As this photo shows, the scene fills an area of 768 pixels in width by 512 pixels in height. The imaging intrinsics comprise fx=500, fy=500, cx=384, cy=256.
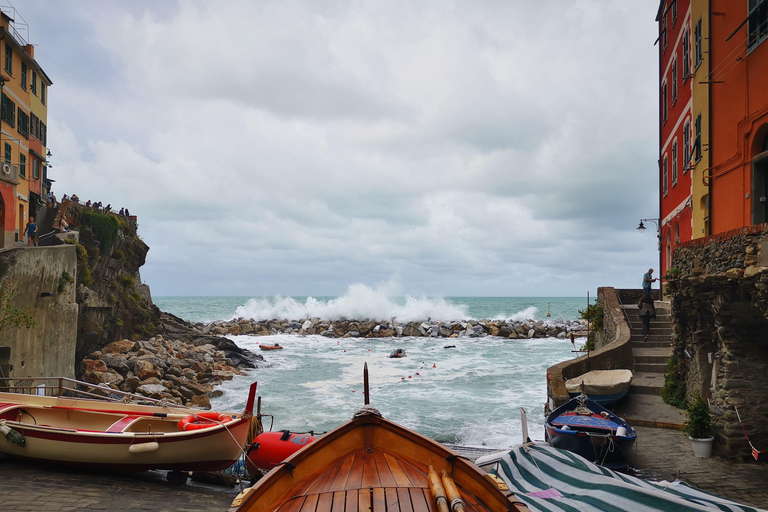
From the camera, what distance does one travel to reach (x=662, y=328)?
15539 millimetres

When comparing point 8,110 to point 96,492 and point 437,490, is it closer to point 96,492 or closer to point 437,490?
point 96,492

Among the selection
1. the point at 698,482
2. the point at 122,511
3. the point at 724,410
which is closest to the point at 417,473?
the point at 122,511

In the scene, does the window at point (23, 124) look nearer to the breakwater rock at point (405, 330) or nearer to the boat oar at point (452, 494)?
the breakwater rock at point (405, 330)

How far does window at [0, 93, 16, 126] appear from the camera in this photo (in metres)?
19.8

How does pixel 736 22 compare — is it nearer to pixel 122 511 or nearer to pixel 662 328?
pixel 662 328

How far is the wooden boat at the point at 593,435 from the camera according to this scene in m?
7.80

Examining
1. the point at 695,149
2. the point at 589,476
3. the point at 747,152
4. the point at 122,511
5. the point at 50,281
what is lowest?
the point at 122,511

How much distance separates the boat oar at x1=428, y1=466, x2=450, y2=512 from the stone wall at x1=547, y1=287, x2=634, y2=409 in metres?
6.68

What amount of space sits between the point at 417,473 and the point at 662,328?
44.6 ft

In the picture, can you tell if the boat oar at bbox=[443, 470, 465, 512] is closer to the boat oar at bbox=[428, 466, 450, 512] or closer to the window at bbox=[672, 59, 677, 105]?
the boat oar at bbox=[428, 466, 450, 512]

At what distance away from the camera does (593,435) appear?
7.85m

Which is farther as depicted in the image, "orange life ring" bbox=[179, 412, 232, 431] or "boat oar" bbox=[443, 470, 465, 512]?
"orange life ring" bbox=[179, 412, 232, 431]

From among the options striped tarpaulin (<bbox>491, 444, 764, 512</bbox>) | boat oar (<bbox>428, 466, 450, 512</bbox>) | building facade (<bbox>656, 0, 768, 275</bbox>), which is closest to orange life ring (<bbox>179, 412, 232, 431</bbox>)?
striped tarpaulin (<bbox>491, 444, 764, 512</bbox>)

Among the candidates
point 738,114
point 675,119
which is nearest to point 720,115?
point 738,114
